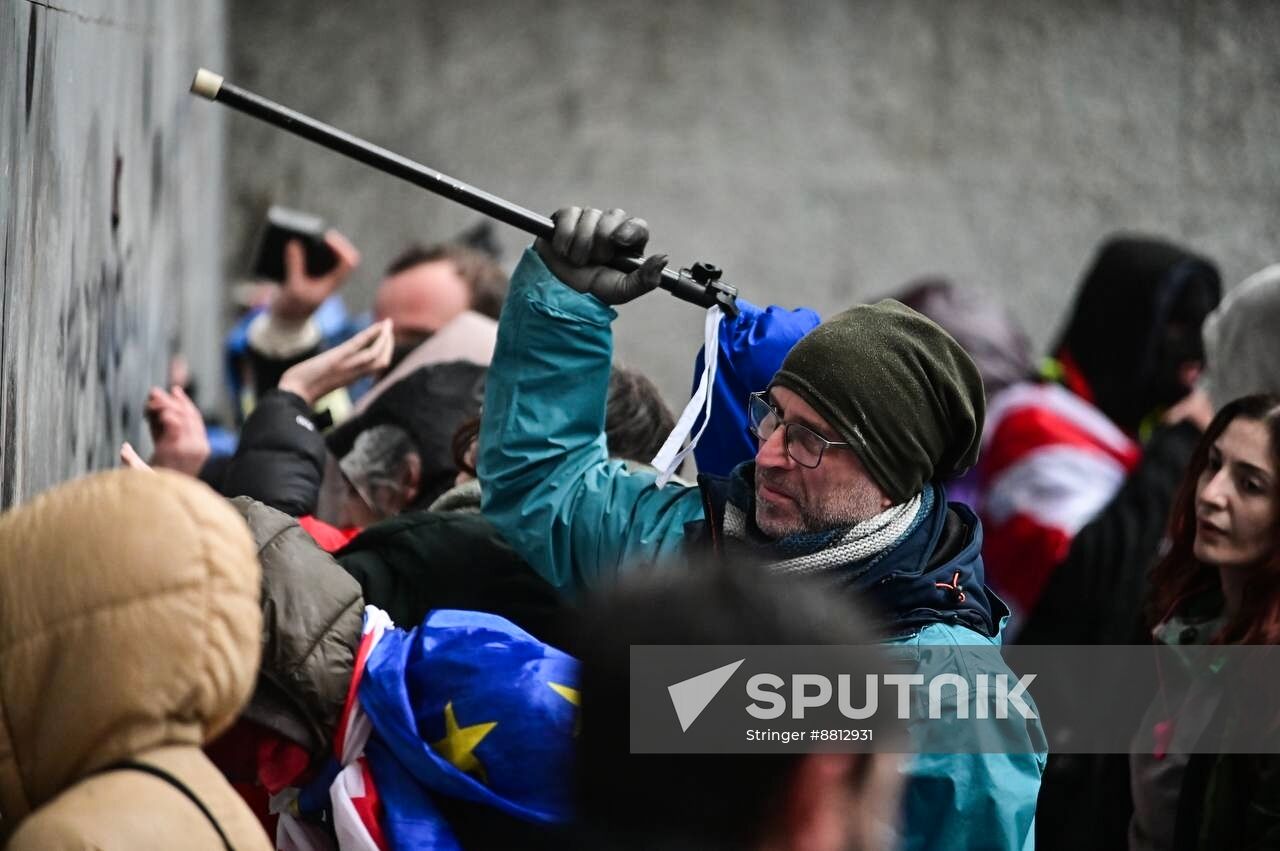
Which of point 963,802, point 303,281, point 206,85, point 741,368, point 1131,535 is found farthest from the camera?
point 303,281

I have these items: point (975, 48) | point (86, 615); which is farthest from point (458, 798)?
point (975, 48)

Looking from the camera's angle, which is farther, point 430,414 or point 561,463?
point 430,414

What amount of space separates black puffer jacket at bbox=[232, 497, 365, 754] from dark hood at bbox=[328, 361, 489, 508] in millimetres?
1010

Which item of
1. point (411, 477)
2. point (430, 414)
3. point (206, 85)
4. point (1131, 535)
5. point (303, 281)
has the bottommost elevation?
point (1131, 535)

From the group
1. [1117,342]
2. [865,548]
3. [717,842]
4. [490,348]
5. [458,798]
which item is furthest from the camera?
[1117,342]

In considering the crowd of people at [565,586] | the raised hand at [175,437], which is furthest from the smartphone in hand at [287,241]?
the raised hand at [175,437]

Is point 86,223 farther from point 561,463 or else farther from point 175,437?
point 561,463

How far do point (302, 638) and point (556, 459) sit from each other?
2.36ft

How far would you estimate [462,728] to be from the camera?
1.97m

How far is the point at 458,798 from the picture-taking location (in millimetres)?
1992

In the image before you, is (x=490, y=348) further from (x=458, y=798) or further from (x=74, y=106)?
(x=458, y=798)

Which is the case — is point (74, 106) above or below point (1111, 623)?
above

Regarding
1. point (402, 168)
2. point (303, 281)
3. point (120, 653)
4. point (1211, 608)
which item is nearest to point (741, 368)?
point (402, 168)

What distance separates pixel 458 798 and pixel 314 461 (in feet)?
3.60
